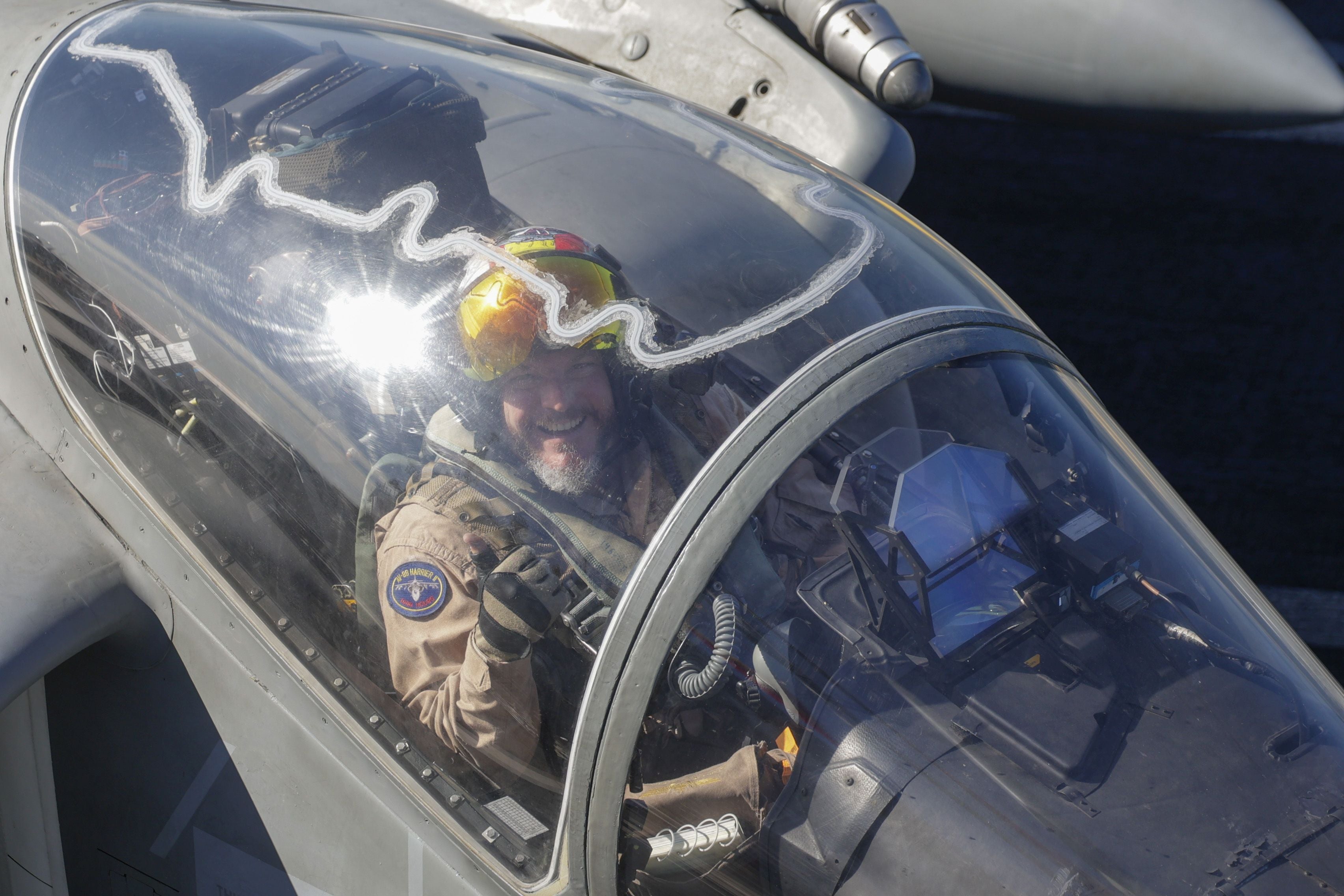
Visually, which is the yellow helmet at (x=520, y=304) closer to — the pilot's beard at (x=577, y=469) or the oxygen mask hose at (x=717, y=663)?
the pilot's beard at (x=577, y=469)

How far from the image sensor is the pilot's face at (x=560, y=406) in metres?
1.48

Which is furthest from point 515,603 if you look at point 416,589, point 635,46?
point 635,46

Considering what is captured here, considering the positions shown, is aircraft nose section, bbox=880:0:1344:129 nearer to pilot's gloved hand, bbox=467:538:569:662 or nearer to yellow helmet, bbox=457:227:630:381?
yellow helmet, bbox=457:227:630:381

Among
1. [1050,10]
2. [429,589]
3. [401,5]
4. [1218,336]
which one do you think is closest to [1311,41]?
[1050,10]

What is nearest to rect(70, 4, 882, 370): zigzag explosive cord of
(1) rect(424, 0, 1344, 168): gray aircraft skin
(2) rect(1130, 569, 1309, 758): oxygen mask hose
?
(2) rect(1130, 569, 1309, 758): oxygen mask hose

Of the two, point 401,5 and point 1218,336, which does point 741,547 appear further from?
point 1218,336

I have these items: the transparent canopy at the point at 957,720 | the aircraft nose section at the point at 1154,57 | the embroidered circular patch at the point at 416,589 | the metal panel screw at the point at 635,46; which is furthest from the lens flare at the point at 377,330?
the aircraft nose section at the point at 1154,57

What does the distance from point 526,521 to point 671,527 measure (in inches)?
8.7

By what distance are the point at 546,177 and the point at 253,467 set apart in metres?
0.74

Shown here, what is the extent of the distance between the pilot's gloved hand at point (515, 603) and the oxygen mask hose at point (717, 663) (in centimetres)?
19

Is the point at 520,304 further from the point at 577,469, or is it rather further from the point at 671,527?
the point at 671,527

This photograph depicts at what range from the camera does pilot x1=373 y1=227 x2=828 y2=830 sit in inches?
56.4

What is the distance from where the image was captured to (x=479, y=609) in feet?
4.86

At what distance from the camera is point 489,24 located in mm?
3570
